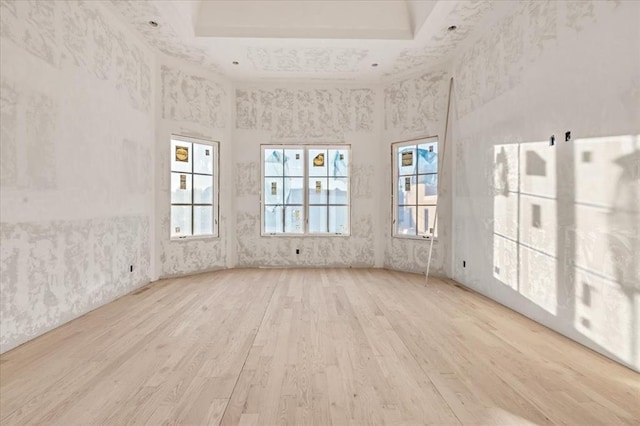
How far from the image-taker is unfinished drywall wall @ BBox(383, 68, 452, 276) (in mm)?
5223

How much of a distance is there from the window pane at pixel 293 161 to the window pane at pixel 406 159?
1770mm

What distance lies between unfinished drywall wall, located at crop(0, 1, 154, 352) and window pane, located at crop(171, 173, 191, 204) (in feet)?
2.24

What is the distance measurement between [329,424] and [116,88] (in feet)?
14.2

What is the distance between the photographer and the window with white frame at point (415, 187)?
542cm

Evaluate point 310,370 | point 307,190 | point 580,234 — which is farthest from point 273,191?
point 580,234

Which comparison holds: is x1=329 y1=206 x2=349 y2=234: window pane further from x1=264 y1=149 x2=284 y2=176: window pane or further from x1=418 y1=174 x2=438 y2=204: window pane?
x1=418 y1=174 x2=438 y2=204: window pane

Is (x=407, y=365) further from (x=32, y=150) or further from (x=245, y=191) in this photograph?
(x=245, y=191)

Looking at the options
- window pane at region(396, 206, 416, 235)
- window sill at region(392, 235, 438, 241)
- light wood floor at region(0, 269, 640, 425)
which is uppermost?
window pane at region(396, 206, 416, 235)

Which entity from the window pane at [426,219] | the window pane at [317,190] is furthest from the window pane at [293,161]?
the window pane at [426,219]

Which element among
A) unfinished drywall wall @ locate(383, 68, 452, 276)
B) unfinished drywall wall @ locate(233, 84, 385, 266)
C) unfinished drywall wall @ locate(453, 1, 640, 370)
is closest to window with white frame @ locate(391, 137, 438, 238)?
unfinished drywall wall @ locate(383, 68, 452, 276)

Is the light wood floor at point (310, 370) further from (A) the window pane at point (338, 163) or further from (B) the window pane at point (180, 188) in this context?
(A) the window pane at point (338, 163)

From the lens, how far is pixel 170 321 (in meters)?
3.18

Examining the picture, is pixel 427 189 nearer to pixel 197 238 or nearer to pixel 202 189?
pixel 202 189

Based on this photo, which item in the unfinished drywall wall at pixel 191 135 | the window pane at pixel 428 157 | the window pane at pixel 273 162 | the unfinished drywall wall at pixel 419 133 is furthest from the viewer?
the window pane at pixel 273 162
